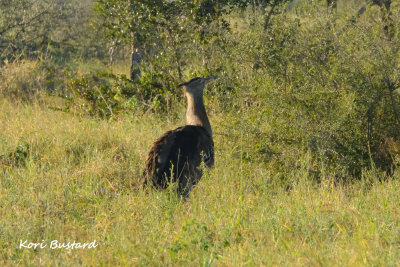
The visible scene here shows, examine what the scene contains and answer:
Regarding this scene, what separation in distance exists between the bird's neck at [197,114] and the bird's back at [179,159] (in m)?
0.46

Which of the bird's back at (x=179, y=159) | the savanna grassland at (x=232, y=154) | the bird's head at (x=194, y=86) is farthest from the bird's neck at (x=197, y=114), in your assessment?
the bird's back at (x=179, y=159)

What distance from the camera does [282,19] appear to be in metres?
5.78

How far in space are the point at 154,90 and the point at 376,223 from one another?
4654 millimetres

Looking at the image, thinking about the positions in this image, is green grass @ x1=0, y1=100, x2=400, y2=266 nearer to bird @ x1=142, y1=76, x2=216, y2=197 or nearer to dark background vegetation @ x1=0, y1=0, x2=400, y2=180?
bird @ x1=142, y1=76, x2=216, y2=197

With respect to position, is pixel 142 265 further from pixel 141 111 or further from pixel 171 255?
pixel 141 111

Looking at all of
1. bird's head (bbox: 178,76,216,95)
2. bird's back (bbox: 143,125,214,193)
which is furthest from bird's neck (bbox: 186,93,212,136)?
bird's back (bbox: 143,125,214,193)

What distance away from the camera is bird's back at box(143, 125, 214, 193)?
448cm

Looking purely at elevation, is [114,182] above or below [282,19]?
below

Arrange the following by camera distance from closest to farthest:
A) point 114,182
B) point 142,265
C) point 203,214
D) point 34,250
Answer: point 142,265 < point 34,250 < point 203,214 < point 114,182

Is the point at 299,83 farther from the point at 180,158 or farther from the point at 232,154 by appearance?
the point at 180,158

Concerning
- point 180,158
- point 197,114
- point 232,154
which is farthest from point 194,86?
point 180,158

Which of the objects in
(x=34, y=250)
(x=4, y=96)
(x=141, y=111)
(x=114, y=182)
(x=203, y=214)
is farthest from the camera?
(x=4, y=96)

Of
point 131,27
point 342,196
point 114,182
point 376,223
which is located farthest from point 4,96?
point 376,223

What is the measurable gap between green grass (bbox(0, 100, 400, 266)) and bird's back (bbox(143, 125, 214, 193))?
145 millimetres
